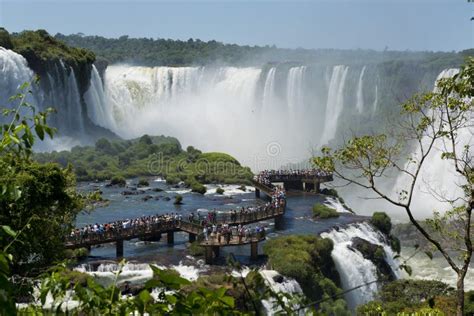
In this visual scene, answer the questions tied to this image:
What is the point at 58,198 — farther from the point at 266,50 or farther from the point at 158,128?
the point at 266,50

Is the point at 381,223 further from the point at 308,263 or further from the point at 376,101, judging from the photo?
the point at 376,101

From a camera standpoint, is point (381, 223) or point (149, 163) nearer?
point (381, 223)

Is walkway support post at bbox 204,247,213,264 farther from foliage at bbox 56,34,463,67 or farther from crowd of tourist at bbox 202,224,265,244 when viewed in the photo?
foliage at bbox 56,34,463,67

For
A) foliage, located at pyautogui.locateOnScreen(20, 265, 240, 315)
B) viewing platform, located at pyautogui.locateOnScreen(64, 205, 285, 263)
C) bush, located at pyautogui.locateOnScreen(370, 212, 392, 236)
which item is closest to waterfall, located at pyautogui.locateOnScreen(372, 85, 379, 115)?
bush, located at pyautogui.locateOnScreen(370, 212, 392, 236)

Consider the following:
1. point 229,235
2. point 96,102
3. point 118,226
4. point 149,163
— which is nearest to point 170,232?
point 118,226

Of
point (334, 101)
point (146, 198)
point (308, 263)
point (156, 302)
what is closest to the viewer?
point (156, 302)

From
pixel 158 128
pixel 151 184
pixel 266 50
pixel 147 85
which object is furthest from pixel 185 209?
pixel 266 50

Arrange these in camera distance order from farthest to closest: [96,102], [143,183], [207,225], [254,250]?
[96,102]
[143,183]
[207,225]
[254,250]
